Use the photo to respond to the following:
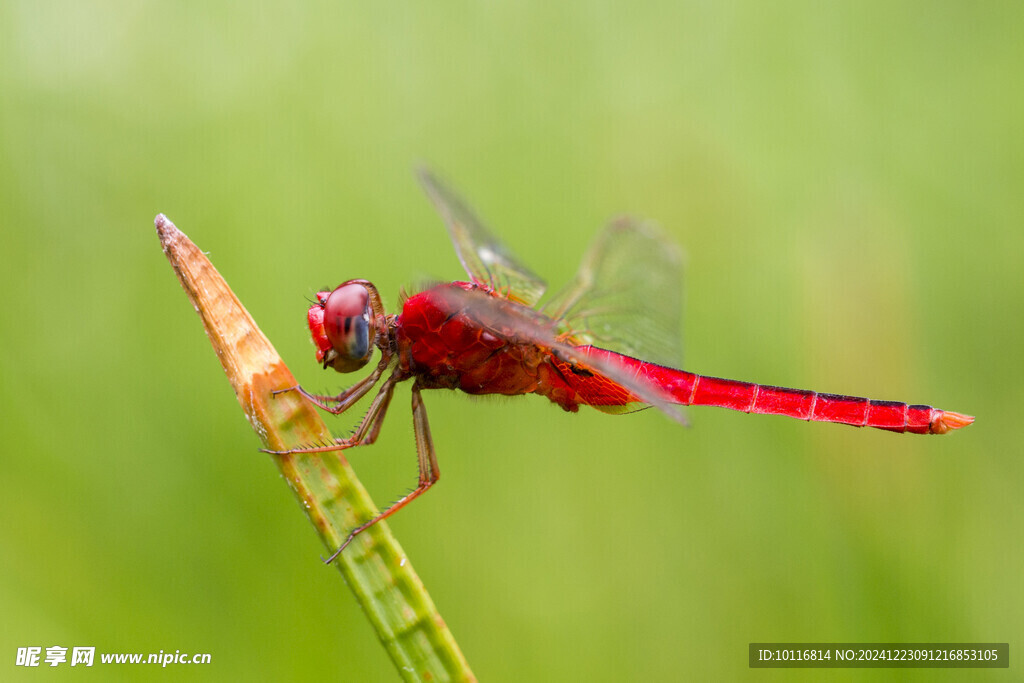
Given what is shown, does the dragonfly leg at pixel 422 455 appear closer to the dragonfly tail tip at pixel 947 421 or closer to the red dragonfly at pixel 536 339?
the red dragonfly at pixel 536 339

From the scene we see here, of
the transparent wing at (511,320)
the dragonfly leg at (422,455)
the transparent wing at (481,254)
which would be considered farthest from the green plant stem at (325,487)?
the transparent wing at (481,254)

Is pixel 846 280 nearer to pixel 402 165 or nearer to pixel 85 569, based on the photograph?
pixel 402 165

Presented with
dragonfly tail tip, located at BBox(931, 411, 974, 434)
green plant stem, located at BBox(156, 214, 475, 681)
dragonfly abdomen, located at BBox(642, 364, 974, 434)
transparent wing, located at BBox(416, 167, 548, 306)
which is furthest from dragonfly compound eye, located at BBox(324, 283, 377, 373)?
dragonfly tail tip, located at BBox(931, 411, 974, 434)

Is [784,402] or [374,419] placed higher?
[374,419]

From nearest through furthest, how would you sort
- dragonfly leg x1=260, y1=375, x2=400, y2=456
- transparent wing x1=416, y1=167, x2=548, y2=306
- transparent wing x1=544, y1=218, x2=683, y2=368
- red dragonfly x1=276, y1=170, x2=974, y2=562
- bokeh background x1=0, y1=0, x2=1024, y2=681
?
dragonfly leg x1=260, y1=375, x2=400, y2=456 < red dragonfly x1=276, y1=170, x2=974, y2=562 < bokeh background x1=0, y1=0, x2=1024, y2=681 < transparent wing x1=416, y1=167, x2=548, y2=306 < transparent wing x1=544, y1=218, x2=683, y2=368

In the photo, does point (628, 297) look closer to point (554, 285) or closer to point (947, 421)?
point (554, 285)

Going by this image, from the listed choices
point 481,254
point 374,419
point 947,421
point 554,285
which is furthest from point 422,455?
point 947,421

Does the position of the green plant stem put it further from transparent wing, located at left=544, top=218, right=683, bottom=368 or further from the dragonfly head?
transparent wing, located at left=544, top=218, right=683, bottom=368
